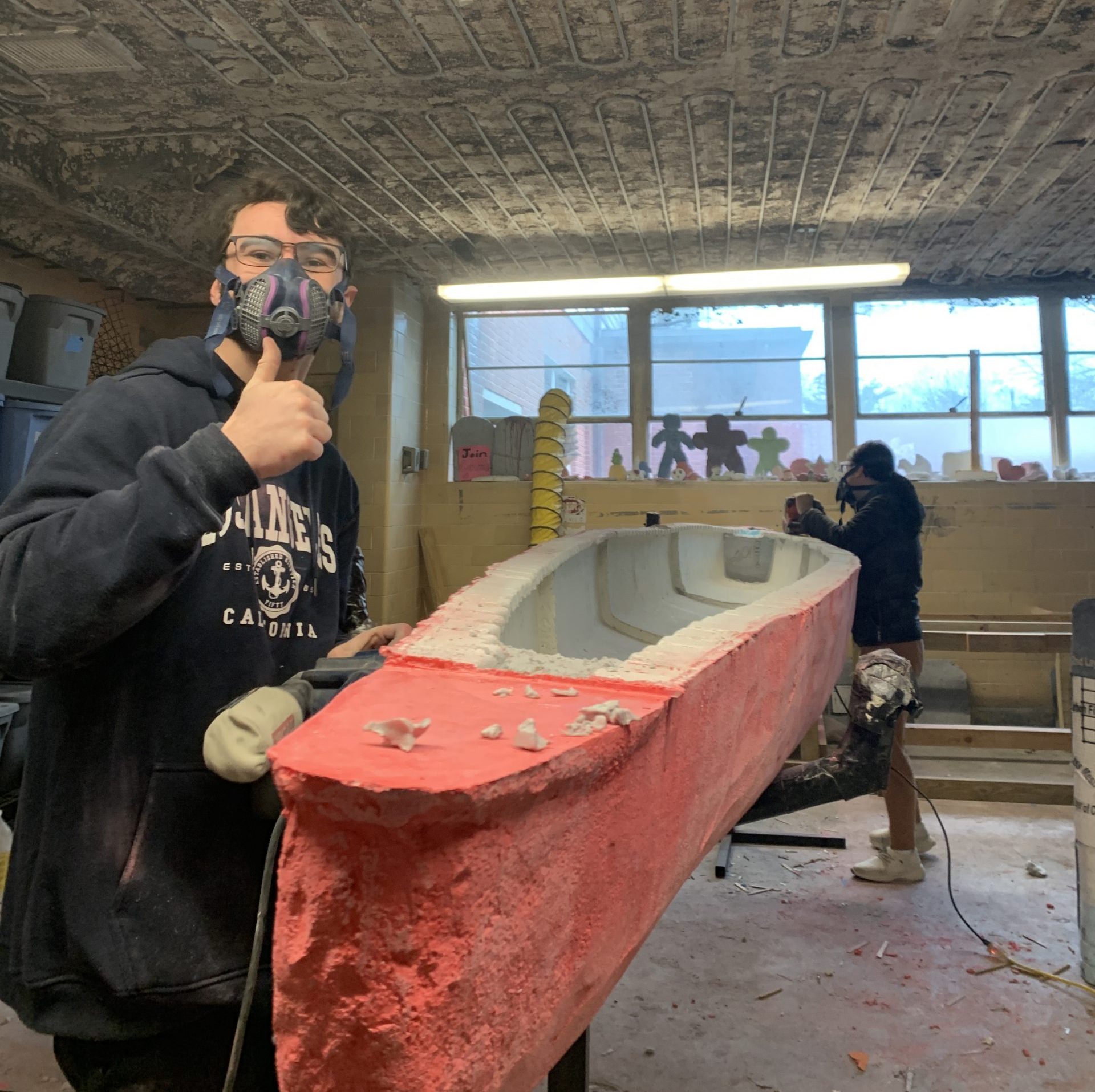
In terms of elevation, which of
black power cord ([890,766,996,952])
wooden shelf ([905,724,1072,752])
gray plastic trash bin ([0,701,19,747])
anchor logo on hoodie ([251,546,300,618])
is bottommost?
black power cord ([890,766,996,952])

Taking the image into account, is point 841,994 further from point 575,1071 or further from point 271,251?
point 271,251

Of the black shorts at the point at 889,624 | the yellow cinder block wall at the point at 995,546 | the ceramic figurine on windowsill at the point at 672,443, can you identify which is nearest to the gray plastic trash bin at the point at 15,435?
the black shorts at the point at 889,624

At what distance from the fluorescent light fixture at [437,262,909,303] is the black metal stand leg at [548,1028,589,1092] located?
4915 millimetres

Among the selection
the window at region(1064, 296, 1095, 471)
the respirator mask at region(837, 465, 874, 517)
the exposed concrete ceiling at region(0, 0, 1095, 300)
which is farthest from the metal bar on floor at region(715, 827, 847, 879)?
the window at region(1064, 296, 1095, 471)

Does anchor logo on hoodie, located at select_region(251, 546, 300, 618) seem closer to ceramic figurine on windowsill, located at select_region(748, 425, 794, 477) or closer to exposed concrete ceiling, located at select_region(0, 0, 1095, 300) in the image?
exposed concrete ceiling, located at select_region(0, 0, 1095, 300)

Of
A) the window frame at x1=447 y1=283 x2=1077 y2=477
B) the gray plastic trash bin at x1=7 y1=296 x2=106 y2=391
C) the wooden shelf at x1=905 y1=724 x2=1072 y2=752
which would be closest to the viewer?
the wooden shelf at x1=905 y1=724 x2=1072 y2=752

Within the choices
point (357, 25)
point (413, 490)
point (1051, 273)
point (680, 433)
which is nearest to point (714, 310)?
point (680, 433)

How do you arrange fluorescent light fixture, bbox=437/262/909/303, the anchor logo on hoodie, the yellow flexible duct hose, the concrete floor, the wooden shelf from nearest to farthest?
the anchor logo on hoodie < the concrete floor < the wooden shelf < fluorescent light fixture, bbox=437/262/909/303 < the yellow flexible duct hose

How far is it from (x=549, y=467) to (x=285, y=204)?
5024mm

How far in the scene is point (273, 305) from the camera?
46.4 inches

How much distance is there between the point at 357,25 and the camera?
3.13 m

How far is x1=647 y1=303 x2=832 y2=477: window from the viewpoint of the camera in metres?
6.66

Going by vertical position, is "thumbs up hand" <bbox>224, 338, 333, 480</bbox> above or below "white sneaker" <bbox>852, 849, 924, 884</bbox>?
above

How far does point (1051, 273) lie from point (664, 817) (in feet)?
23.1
